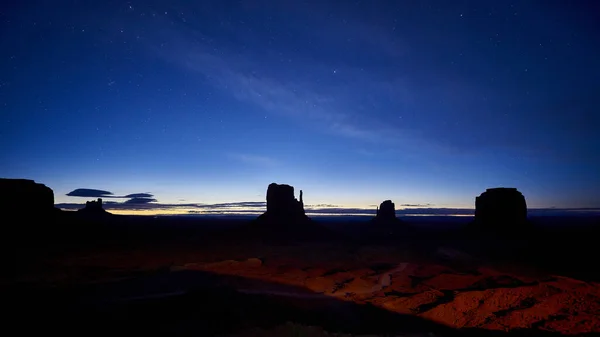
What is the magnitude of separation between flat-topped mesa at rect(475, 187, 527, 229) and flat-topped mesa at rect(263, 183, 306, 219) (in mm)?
44721

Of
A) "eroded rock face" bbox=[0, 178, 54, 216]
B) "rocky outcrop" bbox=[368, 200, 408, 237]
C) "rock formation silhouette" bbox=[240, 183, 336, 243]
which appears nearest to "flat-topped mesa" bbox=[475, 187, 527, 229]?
"rock formation silhouette" bbox=[240, 183, 336, 243]

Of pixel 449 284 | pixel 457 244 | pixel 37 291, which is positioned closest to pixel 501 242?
pixel 457 244

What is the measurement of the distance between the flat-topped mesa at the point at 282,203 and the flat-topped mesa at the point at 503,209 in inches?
1761

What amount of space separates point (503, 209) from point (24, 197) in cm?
10804

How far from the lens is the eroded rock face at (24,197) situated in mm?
62594

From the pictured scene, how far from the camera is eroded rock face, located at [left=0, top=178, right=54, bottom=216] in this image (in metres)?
62.6

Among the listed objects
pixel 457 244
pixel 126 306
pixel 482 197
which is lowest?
pixel 457 244

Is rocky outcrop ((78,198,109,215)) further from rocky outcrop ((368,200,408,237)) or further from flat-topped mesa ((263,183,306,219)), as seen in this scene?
rocky outcrop ((368,200,408,237))

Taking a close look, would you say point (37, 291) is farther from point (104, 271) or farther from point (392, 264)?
point (392, 264)

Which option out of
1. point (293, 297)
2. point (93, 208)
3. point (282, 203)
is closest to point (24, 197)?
point (282, 203)

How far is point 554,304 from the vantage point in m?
16.6

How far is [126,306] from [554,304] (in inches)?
973

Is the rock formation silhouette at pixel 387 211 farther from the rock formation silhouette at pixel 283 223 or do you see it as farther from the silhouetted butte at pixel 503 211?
the silhouetted butte at pixel 503 211

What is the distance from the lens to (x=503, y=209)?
62.9 m
